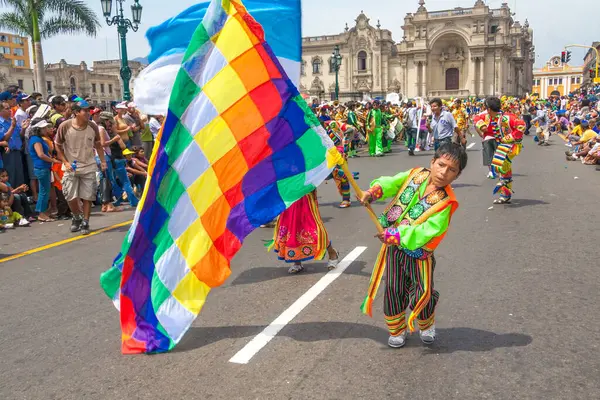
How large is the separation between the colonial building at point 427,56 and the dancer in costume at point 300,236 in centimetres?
7970

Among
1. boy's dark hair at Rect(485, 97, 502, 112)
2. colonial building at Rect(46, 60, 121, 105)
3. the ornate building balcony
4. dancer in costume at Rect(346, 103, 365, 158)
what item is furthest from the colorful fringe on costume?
the ornate building balcony

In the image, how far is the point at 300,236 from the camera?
6.29m

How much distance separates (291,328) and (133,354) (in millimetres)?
1199

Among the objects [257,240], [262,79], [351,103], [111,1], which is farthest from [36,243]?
[351,103]

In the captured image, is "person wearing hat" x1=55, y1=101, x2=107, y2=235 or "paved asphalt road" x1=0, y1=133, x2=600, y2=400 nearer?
"paved asphalt road" x1=0, y1=133, x2=600, y2=400

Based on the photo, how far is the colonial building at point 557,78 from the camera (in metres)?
147

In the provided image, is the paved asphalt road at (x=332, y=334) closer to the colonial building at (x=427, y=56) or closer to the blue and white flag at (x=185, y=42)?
the blue and white flag at (x=185, y=42)

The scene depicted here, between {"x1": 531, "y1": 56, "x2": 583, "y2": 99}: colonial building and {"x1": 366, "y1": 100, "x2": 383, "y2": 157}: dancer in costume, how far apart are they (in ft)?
453

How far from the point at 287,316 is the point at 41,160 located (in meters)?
7.11

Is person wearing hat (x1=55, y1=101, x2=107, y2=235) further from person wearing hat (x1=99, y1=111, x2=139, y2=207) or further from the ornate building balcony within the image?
the ornate building balcony

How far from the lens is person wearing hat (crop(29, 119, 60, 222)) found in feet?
33.5

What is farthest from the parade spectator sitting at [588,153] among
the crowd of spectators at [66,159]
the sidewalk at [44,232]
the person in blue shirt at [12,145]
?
the person in blue shirt at [12,145]

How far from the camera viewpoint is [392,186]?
4.21 meters

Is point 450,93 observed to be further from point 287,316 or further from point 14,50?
point 287,316
